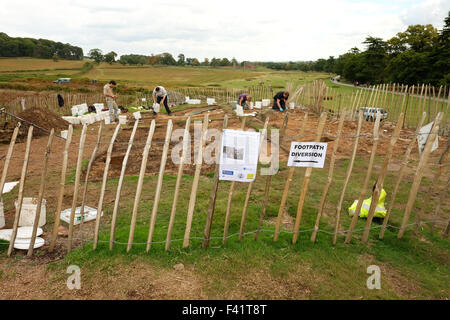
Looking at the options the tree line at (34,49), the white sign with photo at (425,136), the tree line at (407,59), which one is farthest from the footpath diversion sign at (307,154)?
the tree line at (34,49)

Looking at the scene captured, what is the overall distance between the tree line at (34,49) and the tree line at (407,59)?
75929mm

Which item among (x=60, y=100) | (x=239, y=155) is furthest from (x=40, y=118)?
(x=239, y=155)

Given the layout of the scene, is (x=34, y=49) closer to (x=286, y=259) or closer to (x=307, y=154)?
(x=307, y=154)

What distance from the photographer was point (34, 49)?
7675cm

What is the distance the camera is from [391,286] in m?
3.68

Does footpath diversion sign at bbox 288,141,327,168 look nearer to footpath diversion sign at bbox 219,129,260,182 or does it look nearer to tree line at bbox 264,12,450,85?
footpath diversion sign at bbox 219,129,260,182

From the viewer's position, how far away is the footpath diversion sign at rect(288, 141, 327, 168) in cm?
412

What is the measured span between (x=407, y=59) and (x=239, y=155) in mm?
40852

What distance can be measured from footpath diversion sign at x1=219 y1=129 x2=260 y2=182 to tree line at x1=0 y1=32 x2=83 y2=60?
3376 inches

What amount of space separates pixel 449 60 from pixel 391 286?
34.7 m

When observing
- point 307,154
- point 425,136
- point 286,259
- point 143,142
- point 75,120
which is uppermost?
point 425,136

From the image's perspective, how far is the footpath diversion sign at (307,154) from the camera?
4.12 m
